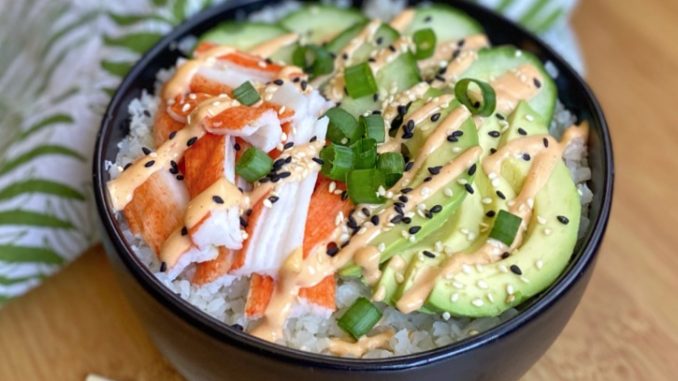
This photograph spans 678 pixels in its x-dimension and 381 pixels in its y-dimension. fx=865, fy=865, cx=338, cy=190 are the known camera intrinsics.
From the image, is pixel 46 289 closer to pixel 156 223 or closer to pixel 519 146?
pixel 156 223

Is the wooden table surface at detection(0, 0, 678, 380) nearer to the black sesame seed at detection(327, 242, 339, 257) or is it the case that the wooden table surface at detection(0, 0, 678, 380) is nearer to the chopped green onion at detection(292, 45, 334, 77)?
the black sesame seed at detection(327, 242, 339, 257)

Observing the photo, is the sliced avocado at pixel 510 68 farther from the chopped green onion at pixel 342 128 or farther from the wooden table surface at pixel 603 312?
the wooden table surface at pixel 603 312

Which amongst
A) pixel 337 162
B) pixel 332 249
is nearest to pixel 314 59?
pixel 337 162

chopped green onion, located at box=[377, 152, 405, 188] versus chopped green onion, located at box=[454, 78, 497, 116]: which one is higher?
chopped green onion, located at box=[454, 78, 497, 116]

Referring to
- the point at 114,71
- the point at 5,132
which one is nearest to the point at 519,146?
the point at 114,71

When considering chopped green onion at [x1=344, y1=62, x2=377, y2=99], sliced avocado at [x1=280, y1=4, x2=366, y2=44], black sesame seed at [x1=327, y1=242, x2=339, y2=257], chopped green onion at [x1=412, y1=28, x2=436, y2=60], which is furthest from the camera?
sliced avocado at [x1=280, y1=4, x2=366, y2=44]

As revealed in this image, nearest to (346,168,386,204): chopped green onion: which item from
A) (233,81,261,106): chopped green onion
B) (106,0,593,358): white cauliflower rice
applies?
(106,0,593,358): white cauliflower rice
